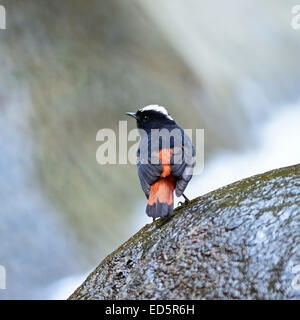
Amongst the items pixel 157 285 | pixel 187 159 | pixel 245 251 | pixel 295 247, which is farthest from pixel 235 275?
pixel 187 159

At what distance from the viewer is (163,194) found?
2.86m

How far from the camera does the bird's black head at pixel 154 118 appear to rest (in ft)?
12.4

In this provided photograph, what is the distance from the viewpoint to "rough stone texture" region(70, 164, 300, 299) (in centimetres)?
210

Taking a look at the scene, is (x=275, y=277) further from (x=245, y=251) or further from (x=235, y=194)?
(x=235, y=194)

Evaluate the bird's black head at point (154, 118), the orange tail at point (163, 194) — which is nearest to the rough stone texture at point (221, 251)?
the orange tail at point (163, 194)

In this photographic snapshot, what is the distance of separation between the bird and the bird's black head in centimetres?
27

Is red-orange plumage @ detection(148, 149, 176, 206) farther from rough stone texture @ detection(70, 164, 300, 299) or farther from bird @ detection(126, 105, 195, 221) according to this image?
rough stone texture @ detection(70, 164, 300, 299)

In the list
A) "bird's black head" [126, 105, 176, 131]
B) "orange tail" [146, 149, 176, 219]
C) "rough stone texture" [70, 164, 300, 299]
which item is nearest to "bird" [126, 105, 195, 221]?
"orange tail" [146, 149, 176, 219]

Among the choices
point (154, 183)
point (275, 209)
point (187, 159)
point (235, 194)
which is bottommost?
point (275, 209)

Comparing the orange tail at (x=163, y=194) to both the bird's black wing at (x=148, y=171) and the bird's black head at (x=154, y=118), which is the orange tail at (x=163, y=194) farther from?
the bird's black head at (x=154, y=118)

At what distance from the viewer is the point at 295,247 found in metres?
2.09

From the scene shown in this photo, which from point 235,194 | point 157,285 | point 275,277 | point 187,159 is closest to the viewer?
point 275,277

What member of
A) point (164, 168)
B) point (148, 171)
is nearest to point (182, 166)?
point (164, 168)

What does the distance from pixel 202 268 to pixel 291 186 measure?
656mm
